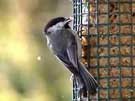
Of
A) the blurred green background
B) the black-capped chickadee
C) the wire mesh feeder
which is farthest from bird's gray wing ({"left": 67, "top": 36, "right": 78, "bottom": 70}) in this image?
the blurred green background

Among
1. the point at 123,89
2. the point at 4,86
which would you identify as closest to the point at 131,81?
the point at 123,89

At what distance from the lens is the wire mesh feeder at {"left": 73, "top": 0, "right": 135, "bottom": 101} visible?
4.75m

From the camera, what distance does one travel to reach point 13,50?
8.41 m

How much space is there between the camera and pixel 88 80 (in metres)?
4.64

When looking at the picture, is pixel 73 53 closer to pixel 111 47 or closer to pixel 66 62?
pixel 66 62

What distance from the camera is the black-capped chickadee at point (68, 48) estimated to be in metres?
4.66

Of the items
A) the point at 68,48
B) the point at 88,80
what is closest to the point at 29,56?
the point at 68,48

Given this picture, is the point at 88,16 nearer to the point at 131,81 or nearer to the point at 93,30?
the point at 93,30

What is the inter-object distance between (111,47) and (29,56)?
153 inches

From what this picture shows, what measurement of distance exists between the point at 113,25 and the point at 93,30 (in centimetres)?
16

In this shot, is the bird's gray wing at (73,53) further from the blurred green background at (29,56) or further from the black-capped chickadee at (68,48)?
the blurred green background at (29,56)

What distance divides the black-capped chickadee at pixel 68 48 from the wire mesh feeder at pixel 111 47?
131mm

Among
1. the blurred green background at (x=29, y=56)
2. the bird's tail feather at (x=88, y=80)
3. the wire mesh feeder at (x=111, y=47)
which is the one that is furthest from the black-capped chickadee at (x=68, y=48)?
the blurred green background at (x=29, y=56)

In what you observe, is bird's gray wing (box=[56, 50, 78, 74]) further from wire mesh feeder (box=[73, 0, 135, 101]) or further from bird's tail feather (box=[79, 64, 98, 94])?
wire mesh feeder (box=[73, 0, 135, 101])
